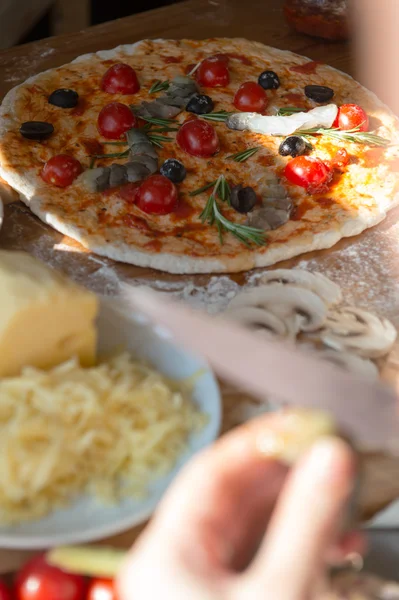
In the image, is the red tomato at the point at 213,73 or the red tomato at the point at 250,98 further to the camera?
the red tomato at the point at 213,73

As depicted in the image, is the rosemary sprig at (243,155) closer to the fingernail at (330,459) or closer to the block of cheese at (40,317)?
the block of cheese at (40,317)

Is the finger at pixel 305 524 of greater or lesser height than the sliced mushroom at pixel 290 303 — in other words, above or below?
above

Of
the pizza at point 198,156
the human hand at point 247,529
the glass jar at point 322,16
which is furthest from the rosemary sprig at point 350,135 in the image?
the human hand at point 247,529

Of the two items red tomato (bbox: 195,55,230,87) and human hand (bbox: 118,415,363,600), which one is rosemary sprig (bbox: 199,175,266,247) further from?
human hand (bbox: 118,415,363,600)

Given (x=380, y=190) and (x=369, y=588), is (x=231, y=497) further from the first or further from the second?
(x=380, y=190)

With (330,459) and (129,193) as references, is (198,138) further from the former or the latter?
(330,459)

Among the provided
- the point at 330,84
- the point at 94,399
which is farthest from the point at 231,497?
the point at 330,84
